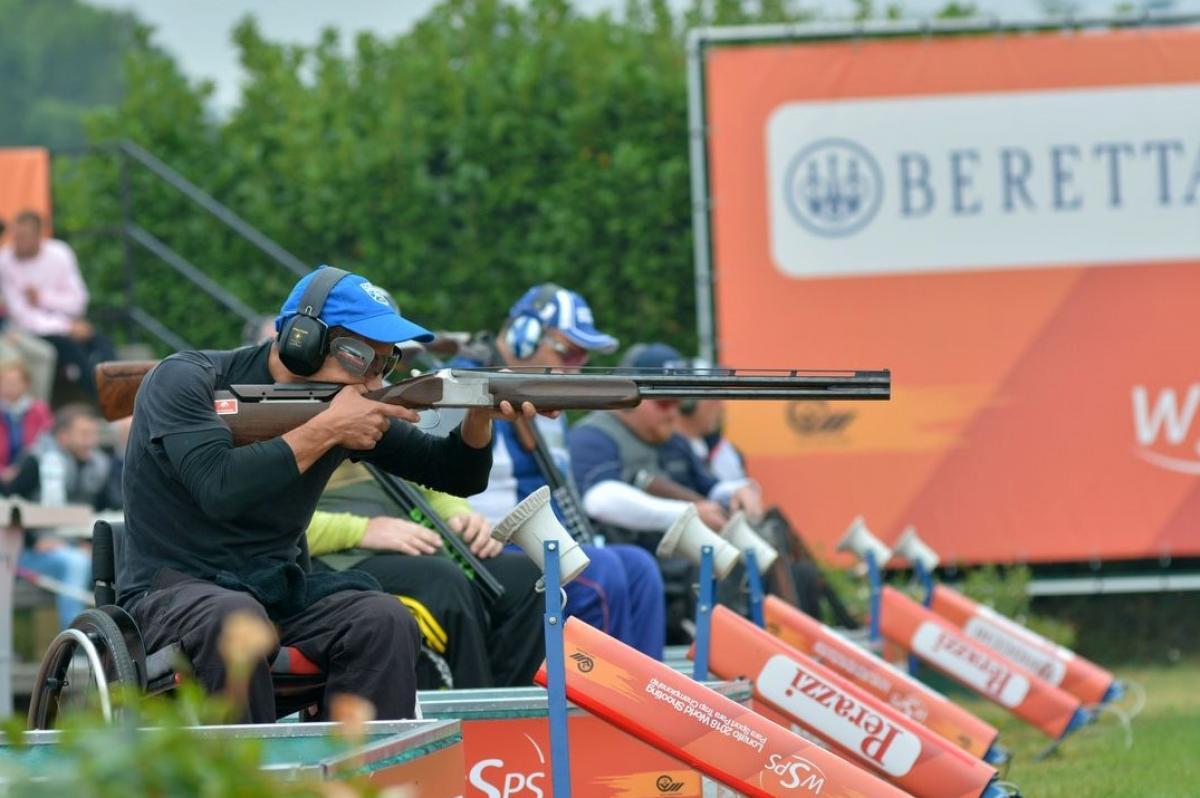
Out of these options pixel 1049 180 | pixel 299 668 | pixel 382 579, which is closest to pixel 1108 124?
pixel 1049 180

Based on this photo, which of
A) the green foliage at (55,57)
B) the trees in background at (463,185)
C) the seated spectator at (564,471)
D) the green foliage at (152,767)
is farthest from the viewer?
the green foliage at (55,57)

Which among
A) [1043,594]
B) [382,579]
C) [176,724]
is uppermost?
[176,724]

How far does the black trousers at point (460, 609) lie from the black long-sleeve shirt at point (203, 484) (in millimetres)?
958

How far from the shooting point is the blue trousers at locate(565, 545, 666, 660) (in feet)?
22.4

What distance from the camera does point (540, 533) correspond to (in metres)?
4.81

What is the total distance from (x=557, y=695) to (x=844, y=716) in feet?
5.35

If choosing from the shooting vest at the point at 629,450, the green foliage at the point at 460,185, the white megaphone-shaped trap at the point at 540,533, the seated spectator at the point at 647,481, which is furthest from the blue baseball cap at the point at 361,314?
the green foliage at the point at 460,185

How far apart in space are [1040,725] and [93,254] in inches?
330

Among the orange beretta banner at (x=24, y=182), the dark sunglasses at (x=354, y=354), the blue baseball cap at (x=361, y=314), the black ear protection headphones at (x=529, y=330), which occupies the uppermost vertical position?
the orange beretta banner at (x=24, y=182)

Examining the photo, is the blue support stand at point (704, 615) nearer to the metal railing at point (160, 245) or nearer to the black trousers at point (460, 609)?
the black trousers at point (460, 609)

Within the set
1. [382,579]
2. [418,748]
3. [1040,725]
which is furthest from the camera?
[1040,725]

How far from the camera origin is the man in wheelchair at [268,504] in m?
4.76

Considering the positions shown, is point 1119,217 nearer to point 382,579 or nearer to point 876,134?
point 876,134

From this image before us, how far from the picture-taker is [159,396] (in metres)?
4.88
